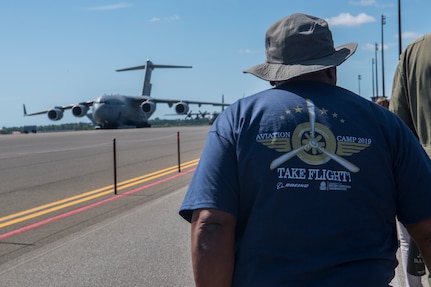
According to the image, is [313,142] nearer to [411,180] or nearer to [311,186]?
[311,186]

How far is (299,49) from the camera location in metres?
1.96

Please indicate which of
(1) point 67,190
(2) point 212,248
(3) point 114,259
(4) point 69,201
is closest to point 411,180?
(2) point 212,248

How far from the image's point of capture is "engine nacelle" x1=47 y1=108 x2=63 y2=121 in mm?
59844

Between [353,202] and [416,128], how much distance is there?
1.18m

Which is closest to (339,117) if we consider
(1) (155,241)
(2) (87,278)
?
(2) (87,278)

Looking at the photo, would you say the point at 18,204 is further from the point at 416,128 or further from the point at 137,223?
the point at 416,128

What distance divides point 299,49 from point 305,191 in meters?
0.53

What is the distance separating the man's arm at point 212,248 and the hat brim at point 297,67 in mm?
534


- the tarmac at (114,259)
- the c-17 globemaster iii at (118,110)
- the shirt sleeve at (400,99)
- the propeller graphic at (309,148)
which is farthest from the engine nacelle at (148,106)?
the propeller graphic at (309,148)

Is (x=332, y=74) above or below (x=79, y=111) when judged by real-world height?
above

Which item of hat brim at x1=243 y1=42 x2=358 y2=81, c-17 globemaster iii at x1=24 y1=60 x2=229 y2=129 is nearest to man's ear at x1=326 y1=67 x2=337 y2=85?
hat brim at x1=243 y1=42 x2=358 y2=81

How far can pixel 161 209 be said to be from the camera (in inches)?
332

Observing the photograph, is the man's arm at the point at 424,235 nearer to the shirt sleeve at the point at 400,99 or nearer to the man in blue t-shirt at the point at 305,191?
the man in blue t-shirt at the point at 305,191

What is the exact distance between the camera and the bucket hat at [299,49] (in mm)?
1939
